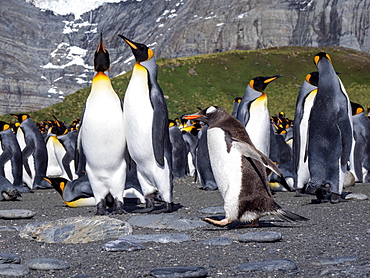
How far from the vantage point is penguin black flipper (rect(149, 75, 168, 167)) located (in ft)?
18.7

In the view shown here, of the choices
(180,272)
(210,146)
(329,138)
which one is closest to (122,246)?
(180,272)

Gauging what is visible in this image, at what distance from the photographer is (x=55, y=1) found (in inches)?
5049

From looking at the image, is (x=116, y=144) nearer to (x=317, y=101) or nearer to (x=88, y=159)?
(x=88, y=159)

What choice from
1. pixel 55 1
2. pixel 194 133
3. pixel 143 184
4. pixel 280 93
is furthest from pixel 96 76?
pixel 55 1

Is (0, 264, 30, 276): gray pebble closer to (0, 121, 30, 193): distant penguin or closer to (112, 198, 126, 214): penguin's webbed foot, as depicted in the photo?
(112, 198, 126, 214): penguin's webbed foot

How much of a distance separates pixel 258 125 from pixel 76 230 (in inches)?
179

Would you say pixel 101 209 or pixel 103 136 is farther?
pixel 101 209

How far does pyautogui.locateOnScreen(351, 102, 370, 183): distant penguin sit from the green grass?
2171cm

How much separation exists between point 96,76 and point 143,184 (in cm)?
127

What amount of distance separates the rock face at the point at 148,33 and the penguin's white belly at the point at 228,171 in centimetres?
6462

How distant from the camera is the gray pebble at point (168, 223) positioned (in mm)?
4645

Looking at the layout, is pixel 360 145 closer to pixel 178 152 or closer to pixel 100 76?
pixel 178 152

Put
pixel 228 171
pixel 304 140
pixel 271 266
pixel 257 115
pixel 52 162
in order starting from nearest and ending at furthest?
pixel 271 266, pixel 228 171, pixel 304 140, pixel 257 115, pixel 52 162

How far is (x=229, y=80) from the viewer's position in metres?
41.1
